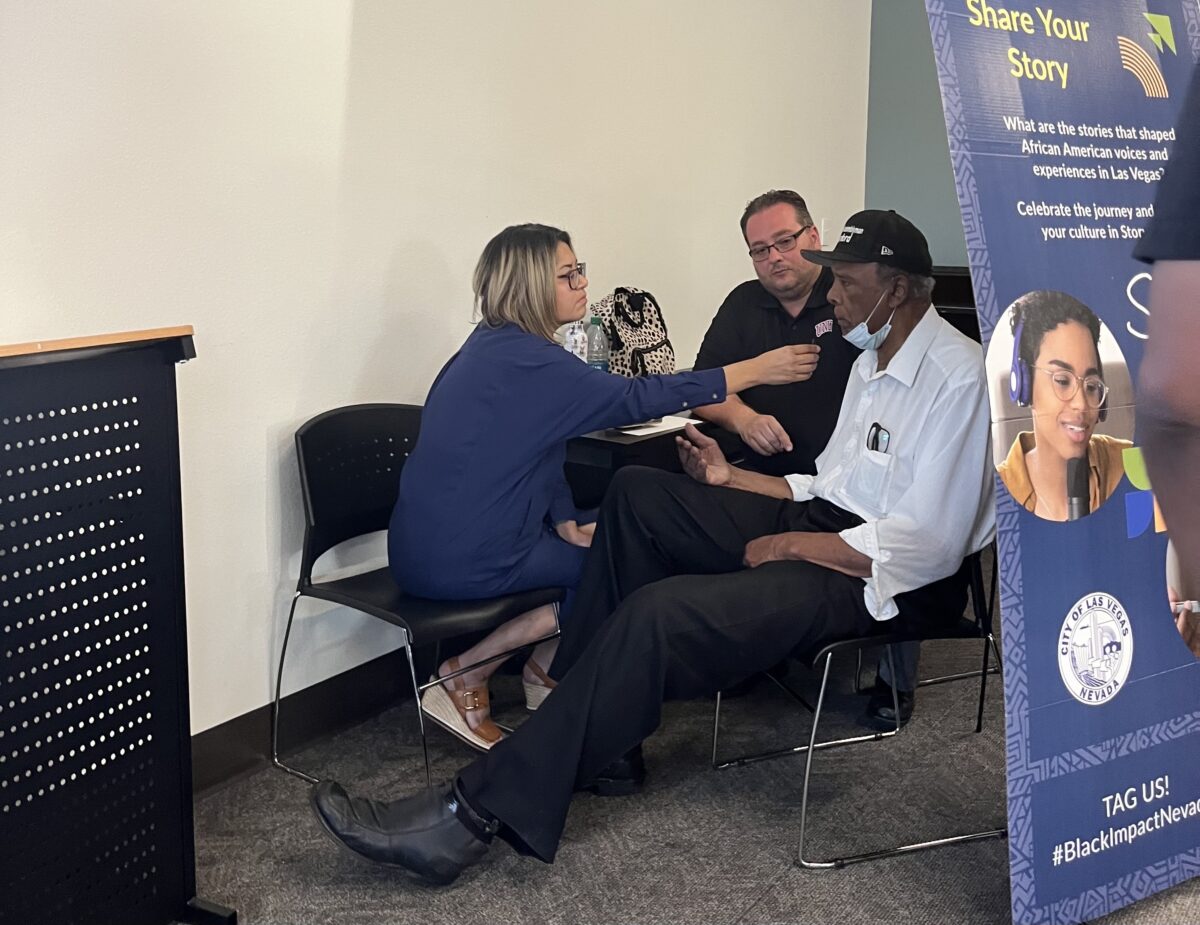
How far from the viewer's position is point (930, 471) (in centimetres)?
240

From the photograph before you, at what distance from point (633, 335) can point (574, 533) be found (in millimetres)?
698

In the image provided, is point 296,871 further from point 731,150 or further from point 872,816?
point 731,150

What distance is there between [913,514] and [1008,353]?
1.63ft

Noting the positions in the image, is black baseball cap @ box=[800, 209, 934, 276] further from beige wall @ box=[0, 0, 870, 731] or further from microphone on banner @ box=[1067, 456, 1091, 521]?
beige wall @ box=[0, 0, 870, 731]

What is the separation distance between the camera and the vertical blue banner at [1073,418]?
200 centimetres

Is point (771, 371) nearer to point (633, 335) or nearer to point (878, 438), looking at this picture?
point (878, 438)

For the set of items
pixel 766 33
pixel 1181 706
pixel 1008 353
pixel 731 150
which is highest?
pixel 766 33

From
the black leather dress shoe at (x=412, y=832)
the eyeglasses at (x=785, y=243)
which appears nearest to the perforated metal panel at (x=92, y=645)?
the black leather dress shoe at (x=412, y=832)

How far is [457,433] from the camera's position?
281 centimetres

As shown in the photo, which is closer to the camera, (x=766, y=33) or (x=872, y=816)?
(x=872, y=816)

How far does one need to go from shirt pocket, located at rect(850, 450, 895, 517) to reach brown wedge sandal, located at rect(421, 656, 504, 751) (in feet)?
3.37

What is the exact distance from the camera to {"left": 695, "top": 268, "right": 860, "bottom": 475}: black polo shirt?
3252 millimetres

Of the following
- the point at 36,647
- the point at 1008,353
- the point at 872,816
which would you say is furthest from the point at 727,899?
the point at 36,647

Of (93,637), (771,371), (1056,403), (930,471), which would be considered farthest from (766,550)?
(93,637)
